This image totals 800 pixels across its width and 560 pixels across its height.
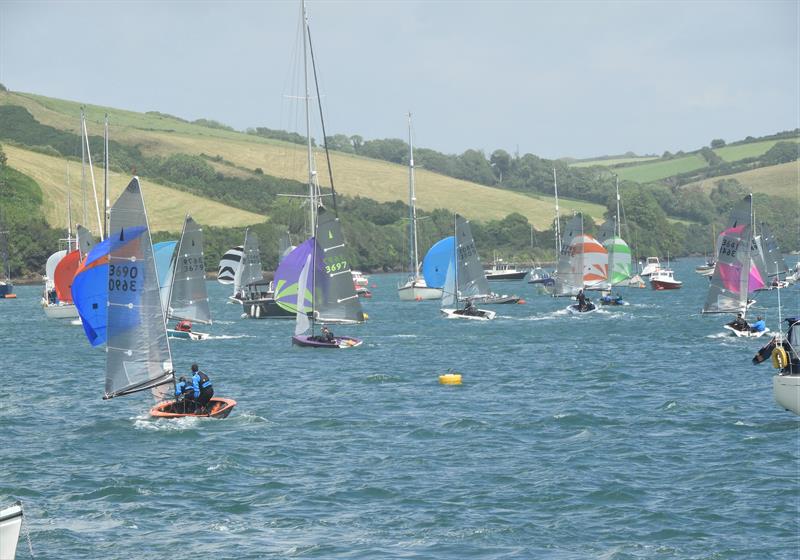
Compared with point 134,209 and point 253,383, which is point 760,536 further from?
point 253,383

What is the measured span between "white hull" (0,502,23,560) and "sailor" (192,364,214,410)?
71.8 ft

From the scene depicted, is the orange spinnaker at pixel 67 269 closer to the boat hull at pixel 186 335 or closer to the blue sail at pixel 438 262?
the boat hull at pixel 186 335

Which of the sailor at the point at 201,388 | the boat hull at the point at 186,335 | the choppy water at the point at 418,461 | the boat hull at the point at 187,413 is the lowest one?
the choppy water at the point at 418,461

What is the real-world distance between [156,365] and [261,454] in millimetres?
7041

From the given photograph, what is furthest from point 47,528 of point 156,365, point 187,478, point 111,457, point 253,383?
point 253,383

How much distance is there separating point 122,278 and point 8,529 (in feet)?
72.9

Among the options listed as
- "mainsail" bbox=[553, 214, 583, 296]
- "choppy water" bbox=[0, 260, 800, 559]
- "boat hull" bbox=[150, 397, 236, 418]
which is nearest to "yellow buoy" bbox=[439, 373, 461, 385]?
"choppy water" bbox=[0, 260, 800, 559]

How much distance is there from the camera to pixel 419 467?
114 feet

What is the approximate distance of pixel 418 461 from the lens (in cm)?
3550

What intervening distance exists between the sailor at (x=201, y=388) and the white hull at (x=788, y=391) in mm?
18456

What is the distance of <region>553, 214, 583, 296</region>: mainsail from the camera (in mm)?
102188

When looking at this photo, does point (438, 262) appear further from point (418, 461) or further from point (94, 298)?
point (418, 461)

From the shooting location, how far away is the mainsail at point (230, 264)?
386ft

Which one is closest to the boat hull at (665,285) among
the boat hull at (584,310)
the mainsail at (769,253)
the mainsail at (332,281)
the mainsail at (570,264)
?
the mainsail at (769,253)
